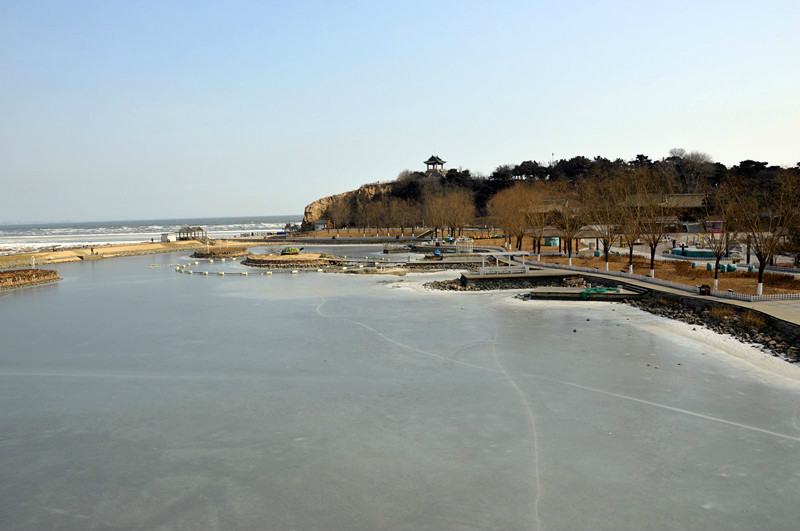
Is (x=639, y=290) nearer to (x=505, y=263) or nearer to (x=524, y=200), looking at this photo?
(x=505, y=263)

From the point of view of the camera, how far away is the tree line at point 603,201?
31.7 m

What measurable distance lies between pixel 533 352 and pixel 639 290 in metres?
12.7

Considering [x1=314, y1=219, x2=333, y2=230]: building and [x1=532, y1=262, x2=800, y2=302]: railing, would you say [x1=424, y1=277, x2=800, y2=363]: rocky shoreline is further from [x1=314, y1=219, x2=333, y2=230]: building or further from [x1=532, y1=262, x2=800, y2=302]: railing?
[x1=314, y1=219, x2=333, y2=230]: building

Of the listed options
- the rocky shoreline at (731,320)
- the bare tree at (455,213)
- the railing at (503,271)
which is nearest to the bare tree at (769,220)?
the rocky shoreline at (731,320)

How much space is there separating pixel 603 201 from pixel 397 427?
140 feet

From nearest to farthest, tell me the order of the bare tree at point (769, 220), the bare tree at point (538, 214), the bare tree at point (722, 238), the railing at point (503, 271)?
the bare tree at point (769, 220) < the bare tree at point (722, 238) < the railing at point (503, 271) < the bare tree at point (538, 214)

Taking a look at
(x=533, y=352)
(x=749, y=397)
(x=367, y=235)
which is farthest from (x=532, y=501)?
(x=367, y=235)

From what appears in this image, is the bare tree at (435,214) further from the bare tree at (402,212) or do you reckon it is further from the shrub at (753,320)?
the shrub at (753,320)

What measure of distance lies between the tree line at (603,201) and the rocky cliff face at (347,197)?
71cm

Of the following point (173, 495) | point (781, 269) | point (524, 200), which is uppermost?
point (524, 200)

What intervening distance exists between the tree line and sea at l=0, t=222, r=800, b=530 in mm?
13727

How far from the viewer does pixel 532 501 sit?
833 centimetres

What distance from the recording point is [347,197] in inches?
4643

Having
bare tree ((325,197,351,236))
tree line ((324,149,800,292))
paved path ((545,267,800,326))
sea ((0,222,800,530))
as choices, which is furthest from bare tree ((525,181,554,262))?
bare tree ((325,197,351,236))
